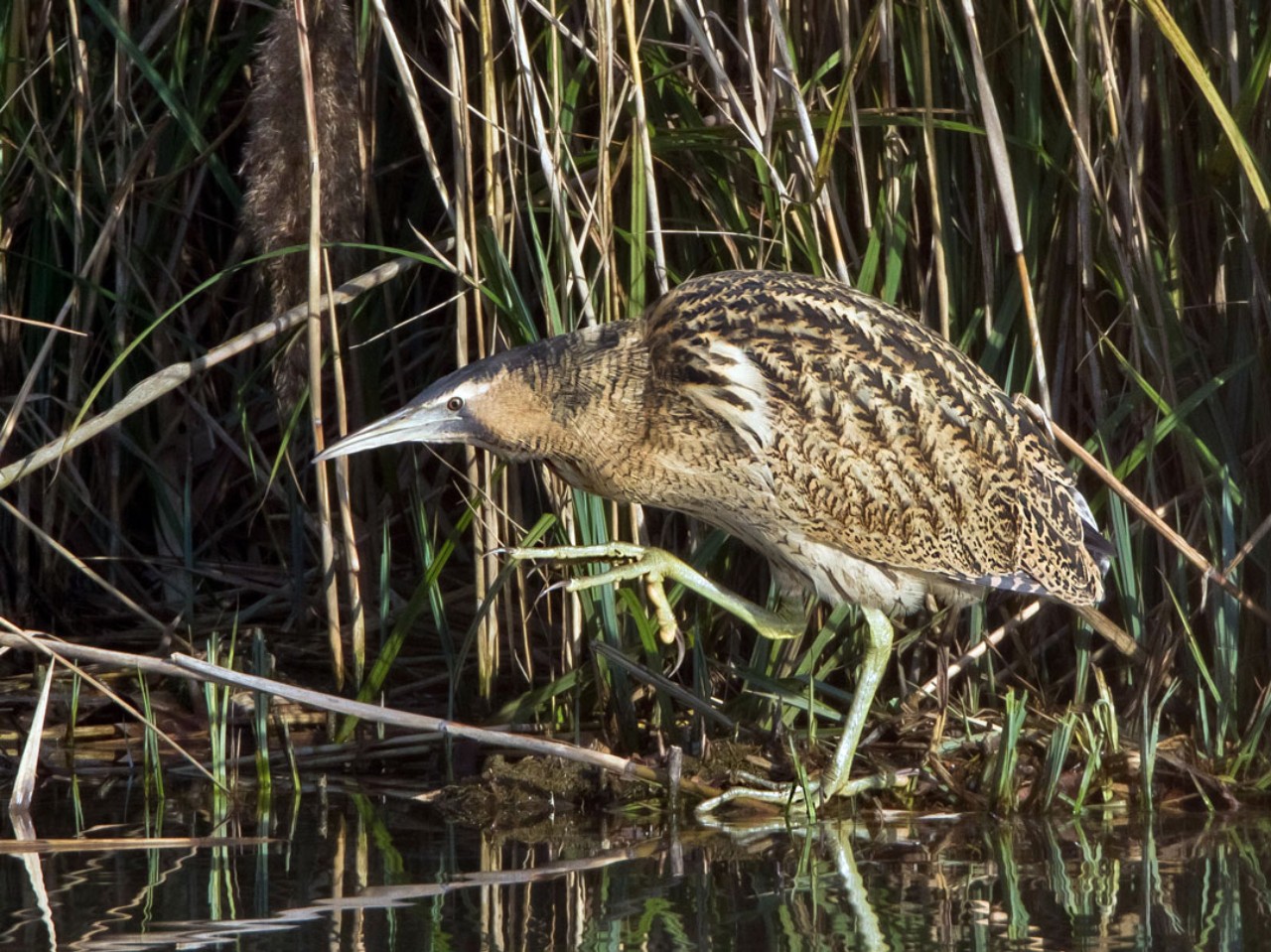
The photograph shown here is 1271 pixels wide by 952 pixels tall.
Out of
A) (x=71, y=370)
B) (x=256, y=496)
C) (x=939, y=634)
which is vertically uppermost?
(x=71, y=370)

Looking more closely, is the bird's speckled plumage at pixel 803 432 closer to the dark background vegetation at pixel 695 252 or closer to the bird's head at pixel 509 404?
the bird's head at pixel 509 404

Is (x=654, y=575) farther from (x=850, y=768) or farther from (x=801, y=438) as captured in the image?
(x=850, y=768)

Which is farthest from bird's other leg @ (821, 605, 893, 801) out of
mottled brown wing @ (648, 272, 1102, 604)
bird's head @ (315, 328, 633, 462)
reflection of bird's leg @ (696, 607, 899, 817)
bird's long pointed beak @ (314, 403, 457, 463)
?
bird's long pointed beak @ (314, 403, 457, 463)

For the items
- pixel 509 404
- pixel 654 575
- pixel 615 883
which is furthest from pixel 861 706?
pixel 509 404

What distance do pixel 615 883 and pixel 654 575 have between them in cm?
79

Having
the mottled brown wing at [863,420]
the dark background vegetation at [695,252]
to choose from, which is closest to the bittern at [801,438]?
the mottled brown wing at [863,420]

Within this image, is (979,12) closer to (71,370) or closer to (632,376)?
(632,376)

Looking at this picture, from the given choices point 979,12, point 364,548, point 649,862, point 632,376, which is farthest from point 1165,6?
point 364,548

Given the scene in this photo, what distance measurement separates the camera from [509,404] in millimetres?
3656

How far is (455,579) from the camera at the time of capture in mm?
4664

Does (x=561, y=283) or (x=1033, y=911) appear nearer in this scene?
(x=1033, y=911)

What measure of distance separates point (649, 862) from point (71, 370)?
1992 mm

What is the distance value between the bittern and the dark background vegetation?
0.14m

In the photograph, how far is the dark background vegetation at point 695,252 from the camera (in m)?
3.66
